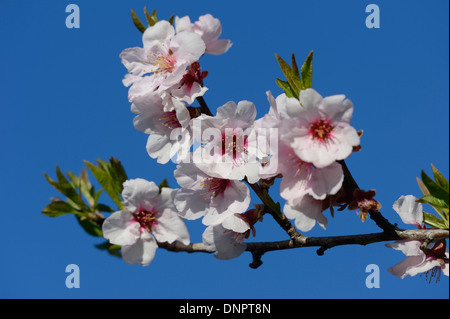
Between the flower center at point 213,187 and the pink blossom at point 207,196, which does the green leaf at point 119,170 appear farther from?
the flower center at point 213,187

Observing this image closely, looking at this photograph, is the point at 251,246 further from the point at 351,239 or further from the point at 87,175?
the point at 87,175

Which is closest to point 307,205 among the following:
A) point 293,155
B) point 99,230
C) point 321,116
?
point 293,155

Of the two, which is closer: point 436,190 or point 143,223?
point 436,190

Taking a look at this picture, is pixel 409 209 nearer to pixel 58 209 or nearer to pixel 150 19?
pixel 150 19

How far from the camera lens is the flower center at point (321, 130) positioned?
180 cm

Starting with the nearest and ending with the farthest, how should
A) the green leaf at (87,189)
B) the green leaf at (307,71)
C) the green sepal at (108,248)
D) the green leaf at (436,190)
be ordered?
the green leaf at (436,190) → the green leaf at (307,71) → the green sepal at (108,248) → the green leaf at (87,189)

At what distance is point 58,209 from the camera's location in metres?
2.45

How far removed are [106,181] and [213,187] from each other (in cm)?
63

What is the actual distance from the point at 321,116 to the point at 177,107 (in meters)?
0.67

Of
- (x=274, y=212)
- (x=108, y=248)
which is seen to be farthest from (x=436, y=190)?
(x=108, y=248)

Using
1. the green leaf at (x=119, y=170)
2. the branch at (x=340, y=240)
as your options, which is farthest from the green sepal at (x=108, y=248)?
the branch at (x=340, y=240)

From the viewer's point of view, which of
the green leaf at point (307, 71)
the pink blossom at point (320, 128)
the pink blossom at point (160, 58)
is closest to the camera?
the pink blossom at point (320, 128)

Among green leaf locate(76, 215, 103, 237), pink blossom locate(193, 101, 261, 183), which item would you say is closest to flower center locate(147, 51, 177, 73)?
pink blossom locate(193, 101, 261, 183)

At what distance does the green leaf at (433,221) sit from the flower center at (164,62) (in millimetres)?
1437
